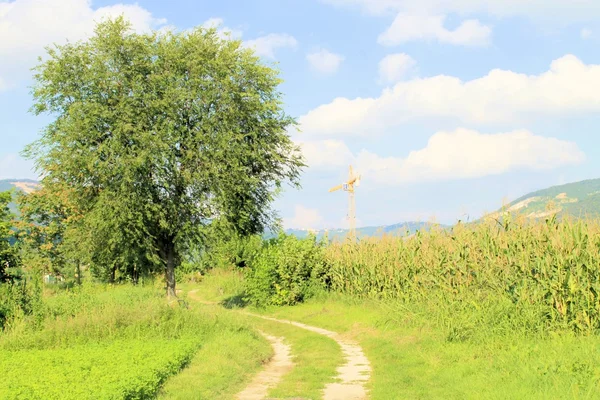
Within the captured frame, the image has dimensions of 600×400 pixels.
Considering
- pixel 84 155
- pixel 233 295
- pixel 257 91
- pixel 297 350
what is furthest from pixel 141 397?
pixel 233 295

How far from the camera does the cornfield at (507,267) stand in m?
15.1

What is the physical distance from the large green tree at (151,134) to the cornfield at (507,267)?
11282 millimetres

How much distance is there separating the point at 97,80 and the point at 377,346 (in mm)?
21781

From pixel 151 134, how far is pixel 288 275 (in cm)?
1062

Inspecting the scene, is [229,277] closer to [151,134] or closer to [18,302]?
[151,134]

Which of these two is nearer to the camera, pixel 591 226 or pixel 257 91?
pixel 591 226

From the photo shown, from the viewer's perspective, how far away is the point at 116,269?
49656 millimetres

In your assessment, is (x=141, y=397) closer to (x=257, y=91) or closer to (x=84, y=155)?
(x=84, y=155)

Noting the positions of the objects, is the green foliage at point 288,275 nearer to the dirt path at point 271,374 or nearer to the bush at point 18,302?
the dirt path at point 271,374

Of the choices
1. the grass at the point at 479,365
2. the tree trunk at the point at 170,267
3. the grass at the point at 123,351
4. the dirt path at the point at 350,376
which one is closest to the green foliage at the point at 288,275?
the tree trunk at the point at 170,267

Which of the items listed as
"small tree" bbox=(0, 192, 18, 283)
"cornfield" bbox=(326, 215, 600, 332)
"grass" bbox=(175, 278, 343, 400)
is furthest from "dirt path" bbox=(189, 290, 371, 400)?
"small tree" bbox=(0, 192, 18, 283)

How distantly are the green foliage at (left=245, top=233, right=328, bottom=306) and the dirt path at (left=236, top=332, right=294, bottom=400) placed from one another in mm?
11475

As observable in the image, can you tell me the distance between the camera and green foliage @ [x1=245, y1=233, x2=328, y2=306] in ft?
108

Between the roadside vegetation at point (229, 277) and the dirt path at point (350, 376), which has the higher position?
the roadside vegetation at point (229, 277)
